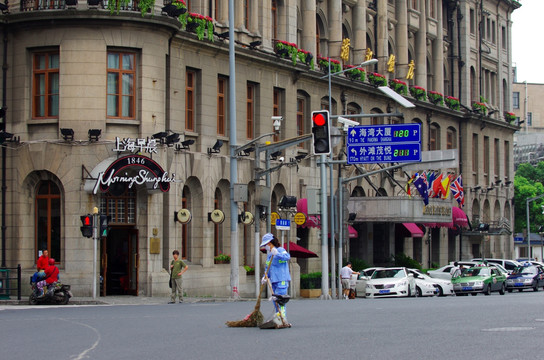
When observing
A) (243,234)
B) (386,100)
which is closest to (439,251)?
(386,100)

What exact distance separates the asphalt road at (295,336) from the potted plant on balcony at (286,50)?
82.5 ft

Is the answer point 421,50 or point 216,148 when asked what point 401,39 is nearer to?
point 421,50

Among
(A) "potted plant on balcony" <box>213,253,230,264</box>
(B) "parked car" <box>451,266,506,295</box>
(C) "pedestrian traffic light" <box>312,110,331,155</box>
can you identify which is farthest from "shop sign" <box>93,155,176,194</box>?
(B) "parked car" <box>451,266,506,295</box>

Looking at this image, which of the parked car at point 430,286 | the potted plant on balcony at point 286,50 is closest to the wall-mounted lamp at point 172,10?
the potted plant on balcony at point 286,50

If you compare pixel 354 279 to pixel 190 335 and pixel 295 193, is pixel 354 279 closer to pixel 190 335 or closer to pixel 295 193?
pixel 295 193

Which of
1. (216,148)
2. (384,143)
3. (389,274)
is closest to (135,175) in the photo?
(216,148)

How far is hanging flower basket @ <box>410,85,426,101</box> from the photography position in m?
63.0

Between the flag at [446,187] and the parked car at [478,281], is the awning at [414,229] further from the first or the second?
the parked car at [478,281]

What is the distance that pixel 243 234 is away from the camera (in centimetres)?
4516

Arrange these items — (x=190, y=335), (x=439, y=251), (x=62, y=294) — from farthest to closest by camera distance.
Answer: (x=439, y=251)
(x=62, y=294)
(x=190, y=335)

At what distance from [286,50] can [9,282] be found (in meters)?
19.2

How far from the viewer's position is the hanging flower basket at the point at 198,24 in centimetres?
4041

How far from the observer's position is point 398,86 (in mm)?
60562

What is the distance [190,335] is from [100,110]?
19.9 meters
